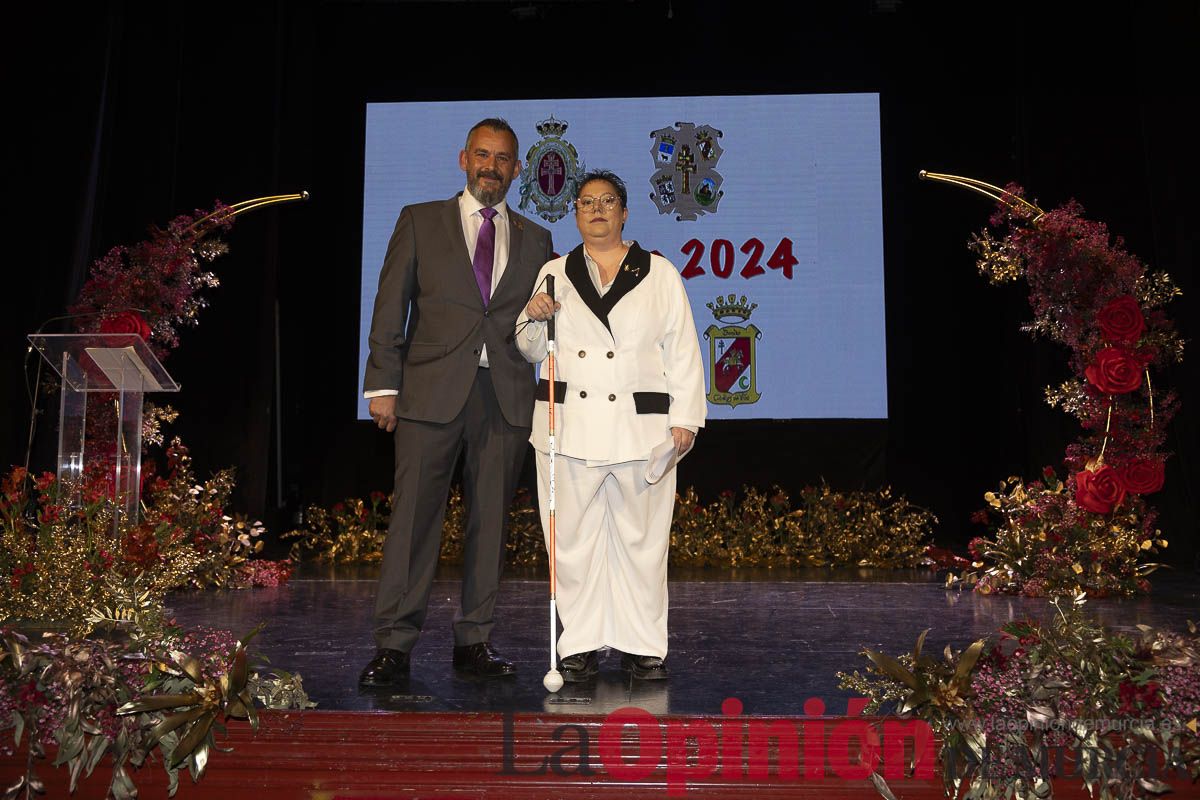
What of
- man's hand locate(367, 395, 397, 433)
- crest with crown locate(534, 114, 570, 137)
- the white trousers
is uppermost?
crest with crown locate(534, 114, 570, 137)

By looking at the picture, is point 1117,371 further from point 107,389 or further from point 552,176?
point 107,389

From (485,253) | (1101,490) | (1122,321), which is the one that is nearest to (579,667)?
(485,253)

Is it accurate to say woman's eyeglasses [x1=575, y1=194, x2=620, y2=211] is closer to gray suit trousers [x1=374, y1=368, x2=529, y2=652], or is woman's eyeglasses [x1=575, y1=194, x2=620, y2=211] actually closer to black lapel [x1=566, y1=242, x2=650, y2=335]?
black lapel [x1=566, y1=242, x2=650, y2=335]

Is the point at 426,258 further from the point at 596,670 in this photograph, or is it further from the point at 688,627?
the point at 688,627

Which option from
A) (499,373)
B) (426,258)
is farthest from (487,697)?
(426,258)

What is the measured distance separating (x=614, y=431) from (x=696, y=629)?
1.33m

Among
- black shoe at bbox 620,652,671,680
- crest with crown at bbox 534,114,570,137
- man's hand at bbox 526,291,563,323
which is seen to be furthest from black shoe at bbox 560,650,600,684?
crest with crown at bbox 534,114,570,137

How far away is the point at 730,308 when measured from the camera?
711 cm

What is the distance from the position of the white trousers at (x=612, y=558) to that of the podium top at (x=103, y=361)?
203cm

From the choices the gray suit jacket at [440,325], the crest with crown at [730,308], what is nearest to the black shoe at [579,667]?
the gray suit jacket at [440,325]

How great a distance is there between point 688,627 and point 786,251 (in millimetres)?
3579

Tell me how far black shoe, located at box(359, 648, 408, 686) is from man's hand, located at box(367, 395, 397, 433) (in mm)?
676

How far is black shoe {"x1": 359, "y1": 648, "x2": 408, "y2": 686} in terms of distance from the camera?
309 centimetres

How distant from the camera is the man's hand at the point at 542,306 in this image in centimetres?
311
